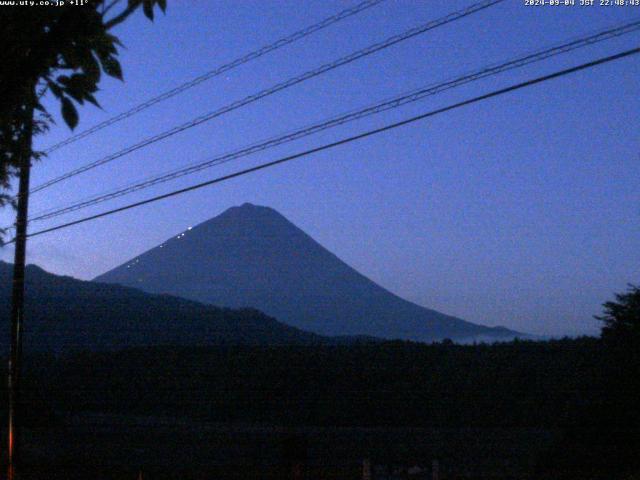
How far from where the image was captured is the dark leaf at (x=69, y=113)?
4160 millimetres

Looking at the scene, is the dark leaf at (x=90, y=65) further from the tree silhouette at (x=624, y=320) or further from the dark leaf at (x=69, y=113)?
the tree silhouette at (x=624, y=320)

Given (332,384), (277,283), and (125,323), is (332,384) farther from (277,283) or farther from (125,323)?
(277,283)

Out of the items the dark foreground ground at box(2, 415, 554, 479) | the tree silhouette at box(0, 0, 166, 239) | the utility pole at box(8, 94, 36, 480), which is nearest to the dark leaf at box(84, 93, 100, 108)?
the tree silhouette at box(0, 0, 166, 239)

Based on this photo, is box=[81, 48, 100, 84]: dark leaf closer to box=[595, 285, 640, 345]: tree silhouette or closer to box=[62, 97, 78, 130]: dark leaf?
box=[62, 97, 78, 130]: dark leaf

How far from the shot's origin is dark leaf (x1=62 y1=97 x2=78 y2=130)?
4160 mm

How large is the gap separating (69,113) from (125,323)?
42.8m

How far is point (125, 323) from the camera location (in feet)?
149

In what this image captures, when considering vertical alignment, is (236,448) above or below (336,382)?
below

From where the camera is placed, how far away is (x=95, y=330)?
145ft

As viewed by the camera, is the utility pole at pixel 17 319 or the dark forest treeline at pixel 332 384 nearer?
the utility pole at pixel 17 319

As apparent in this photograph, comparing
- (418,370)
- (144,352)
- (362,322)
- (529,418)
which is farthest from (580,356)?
(362,322)

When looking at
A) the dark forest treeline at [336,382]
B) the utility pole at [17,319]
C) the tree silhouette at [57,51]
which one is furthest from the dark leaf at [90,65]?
the dark forest treeline at [336,382]

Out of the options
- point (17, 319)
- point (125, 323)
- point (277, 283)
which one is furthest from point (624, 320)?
point (277, 283)

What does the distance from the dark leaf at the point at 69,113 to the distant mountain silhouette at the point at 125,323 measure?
3602 centimetres
